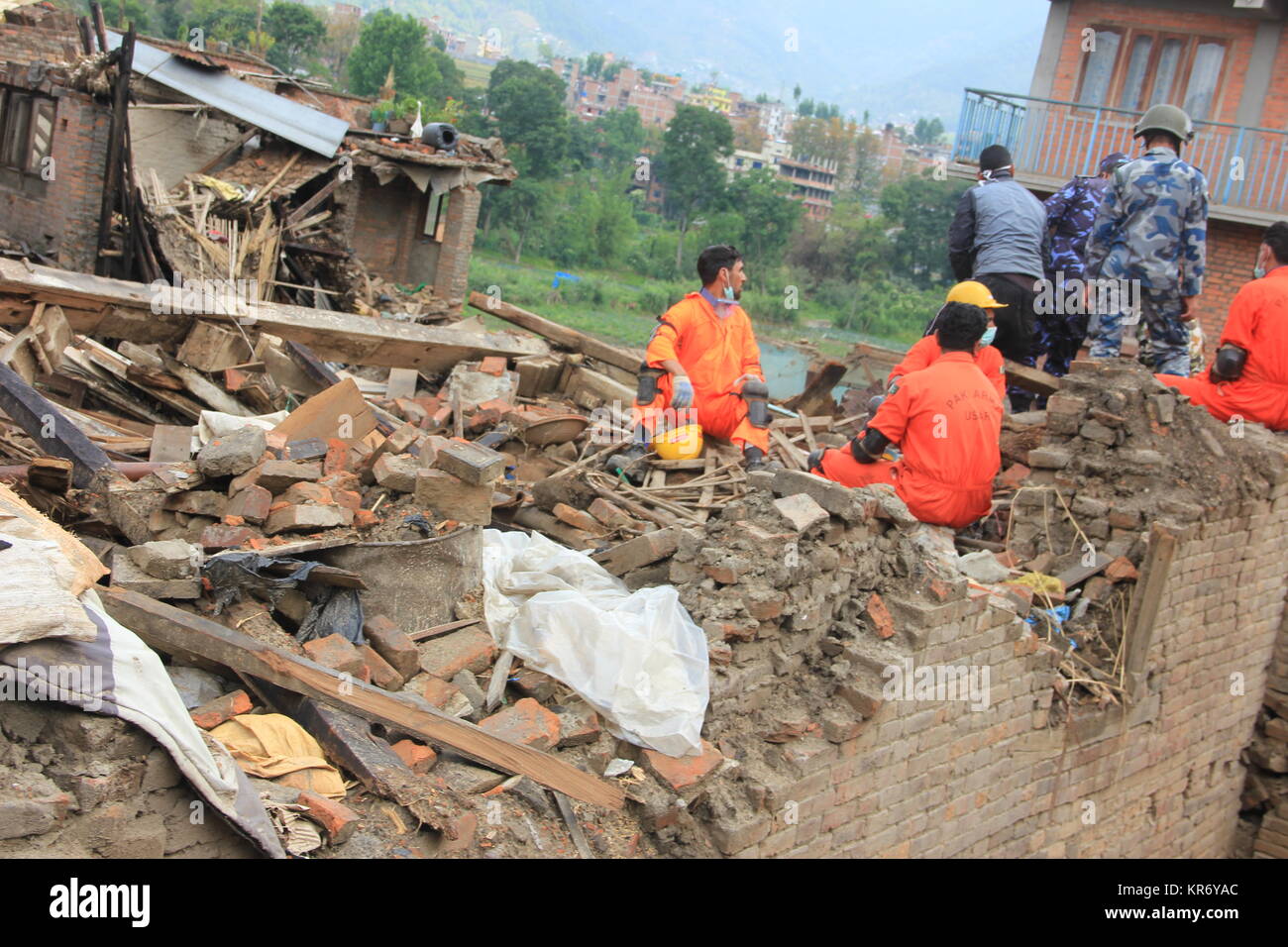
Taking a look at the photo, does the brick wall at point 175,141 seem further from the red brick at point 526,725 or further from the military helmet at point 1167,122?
the red brick at point 526,725

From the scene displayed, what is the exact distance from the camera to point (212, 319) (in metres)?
7.48

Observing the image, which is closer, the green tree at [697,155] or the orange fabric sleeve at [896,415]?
the orange fabric sleeve at [896,415]

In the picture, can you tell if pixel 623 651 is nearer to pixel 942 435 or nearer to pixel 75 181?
pixel 942 435

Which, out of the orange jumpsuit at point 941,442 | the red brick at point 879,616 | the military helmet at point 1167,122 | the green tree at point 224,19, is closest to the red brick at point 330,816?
the red brick at point 879,616

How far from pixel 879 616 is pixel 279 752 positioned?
2613 millimetres

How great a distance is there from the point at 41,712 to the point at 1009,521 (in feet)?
17.2

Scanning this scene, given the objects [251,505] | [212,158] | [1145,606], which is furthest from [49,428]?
[212,158]

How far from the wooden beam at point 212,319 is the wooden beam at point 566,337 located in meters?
0.31

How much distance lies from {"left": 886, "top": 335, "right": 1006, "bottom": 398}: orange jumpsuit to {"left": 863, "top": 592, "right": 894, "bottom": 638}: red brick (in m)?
1.69

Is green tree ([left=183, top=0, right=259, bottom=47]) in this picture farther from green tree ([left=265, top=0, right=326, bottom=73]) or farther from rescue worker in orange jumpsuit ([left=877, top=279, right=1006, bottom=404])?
rescue worker in orange jumpsuit ([left=877, top=279, right=1006, bottom=404])

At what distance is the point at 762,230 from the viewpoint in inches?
1934

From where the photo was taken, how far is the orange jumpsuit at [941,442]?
5.95 metres

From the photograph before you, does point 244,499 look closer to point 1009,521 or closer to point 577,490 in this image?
point 577,490

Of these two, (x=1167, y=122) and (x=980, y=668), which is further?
(x=1167, y=122)
